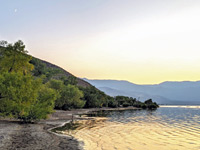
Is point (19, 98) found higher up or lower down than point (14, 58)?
lower down

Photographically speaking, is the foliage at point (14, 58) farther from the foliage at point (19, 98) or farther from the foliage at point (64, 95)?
the foliage at point (64, 95)

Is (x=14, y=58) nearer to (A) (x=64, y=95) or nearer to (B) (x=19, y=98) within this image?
(B) (x=19, y=98)

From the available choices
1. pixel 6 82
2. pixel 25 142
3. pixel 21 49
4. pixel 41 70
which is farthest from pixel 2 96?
pixel 41 70

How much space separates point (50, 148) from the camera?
83.1 feet

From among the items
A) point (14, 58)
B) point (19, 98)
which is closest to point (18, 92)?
point (19, 98)

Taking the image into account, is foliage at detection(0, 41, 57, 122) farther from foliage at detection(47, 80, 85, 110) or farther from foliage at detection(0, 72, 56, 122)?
foliage at detection(47, 80, 85, 110)

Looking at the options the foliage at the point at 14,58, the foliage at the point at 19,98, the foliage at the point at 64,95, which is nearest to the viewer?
the foliage at the point at 19,98

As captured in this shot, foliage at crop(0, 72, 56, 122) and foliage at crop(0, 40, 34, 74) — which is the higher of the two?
foliage at crop(0, 40, 34, 74)

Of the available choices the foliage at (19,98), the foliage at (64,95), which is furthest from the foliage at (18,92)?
the foliage at (64,95)

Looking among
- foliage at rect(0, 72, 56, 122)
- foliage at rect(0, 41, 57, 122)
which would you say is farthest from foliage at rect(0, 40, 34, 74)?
foliage at rect(0, 72, 56, 122)

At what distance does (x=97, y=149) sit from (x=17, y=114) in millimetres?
25864

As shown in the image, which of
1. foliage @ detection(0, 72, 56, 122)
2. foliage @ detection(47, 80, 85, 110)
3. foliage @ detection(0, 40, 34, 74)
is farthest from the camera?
foliage @ detection(47, 80, 85, 110)

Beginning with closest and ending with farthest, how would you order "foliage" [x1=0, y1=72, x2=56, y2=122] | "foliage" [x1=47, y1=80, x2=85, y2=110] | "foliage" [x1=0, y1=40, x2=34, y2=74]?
1. "foliage" [x1=0, y1=72, x2=56, y2=122]
2. "foliage" [x1=0, y1=40, x2=34, y2=74]
3. "foliage" [x1=47, y1=80, x2=85, y2=110]

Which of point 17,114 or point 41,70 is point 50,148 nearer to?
point 17,114
